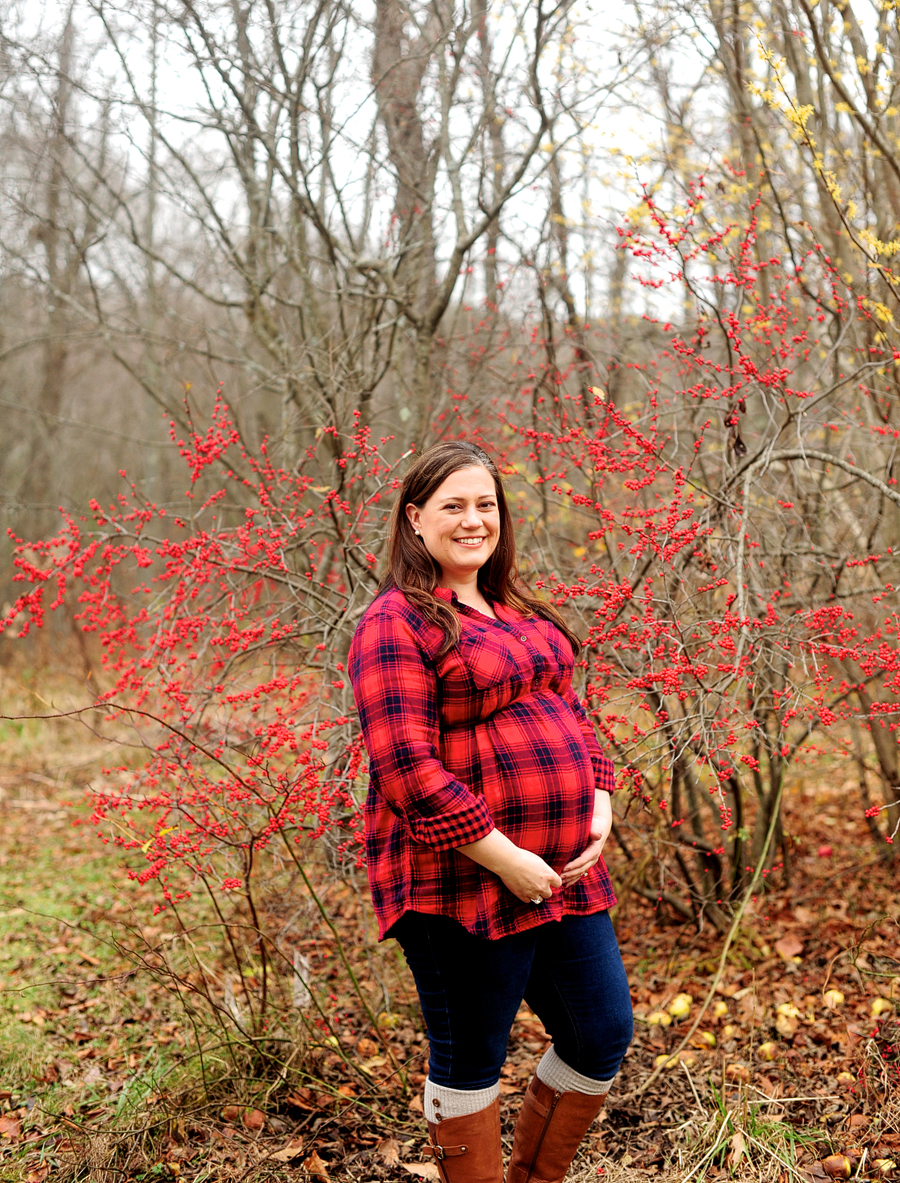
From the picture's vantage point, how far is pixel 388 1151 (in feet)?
9.29

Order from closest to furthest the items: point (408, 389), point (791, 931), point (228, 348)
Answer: point (791, 931) → point (408, 389) → point (228, 348)

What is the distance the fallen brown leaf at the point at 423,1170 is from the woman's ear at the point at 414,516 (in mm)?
1878

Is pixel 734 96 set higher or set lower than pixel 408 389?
higher

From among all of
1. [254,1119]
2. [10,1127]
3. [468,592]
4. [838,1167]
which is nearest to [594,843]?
[468,592]

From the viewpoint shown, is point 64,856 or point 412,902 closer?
point 412,902

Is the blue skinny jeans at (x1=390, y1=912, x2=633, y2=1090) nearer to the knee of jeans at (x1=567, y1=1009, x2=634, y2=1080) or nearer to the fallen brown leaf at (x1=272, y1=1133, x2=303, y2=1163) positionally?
the knee of jeans at (x1=567, y1=1009, x2=634, y2=1080)

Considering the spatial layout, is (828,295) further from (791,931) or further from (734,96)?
(791,931)

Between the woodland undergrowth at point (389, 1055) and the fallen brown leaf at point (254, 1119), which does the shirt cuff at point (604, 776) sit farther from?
the fallen brown leaf at point (254, 1119)

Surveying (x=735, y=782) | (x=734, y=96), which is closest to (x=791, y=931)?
(x=735, y=782)

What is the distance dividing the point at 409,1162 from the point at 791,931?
2.04 m

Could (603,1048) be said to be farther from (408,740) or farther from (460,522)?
(460,522)

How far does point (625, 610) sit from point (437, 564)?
1.45m

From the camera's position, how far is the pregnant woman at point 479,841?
2.01 meters

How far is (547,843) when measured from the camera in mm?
2117
